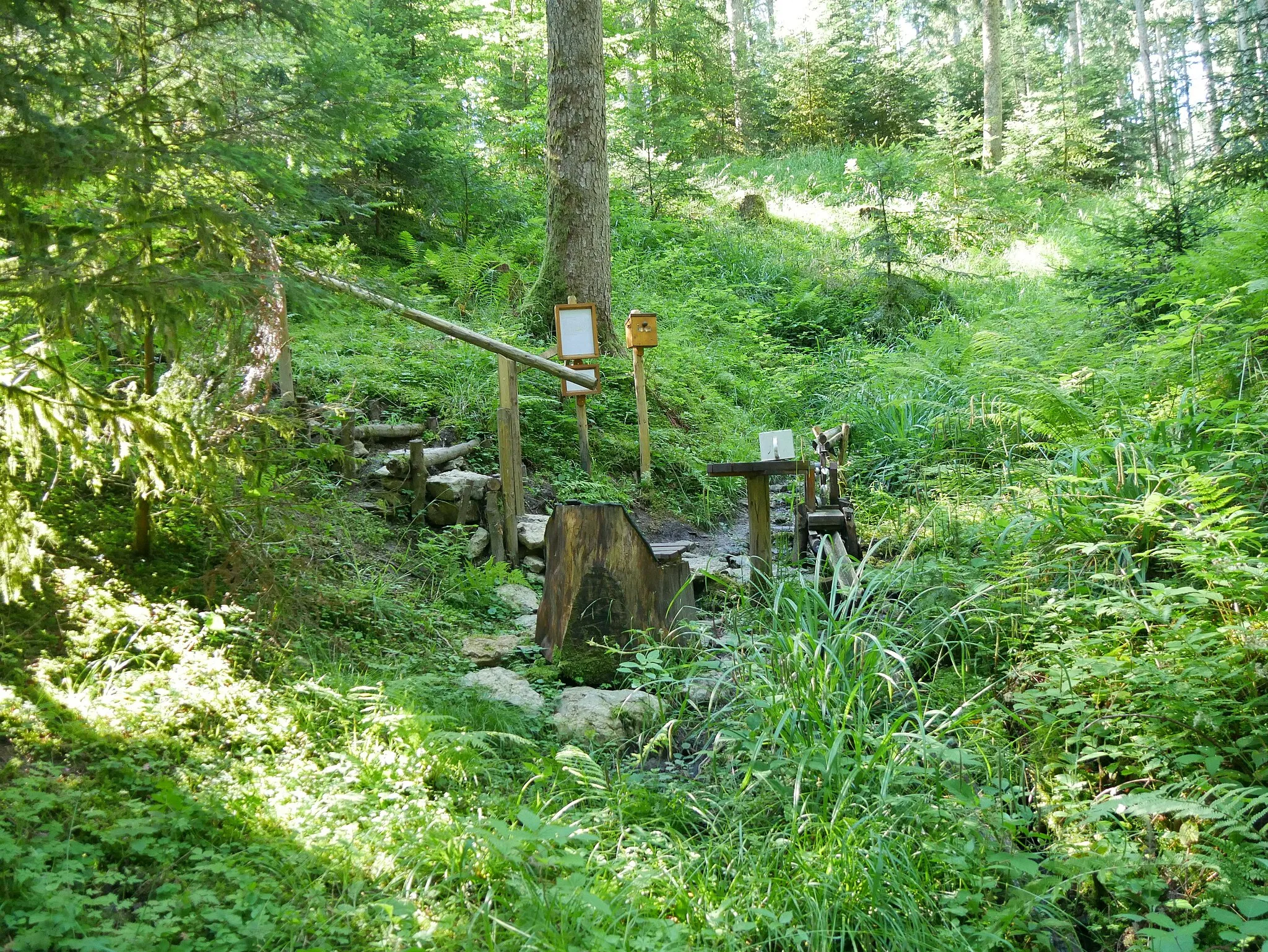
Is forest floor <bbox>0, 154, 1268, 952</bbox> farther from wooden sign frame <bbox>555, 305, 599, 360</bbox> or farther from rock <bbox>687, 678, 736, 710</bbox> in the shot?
wooden sign frame <bbox>555, 305, 599, 360</bbox>

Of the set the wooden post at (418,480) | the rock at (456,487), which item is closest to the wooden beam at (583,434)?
the rock at (456,487)

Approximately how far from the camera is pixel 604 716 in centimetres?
385

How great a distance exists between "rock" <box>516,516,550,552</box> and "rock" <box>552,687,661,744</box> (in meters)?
1.96

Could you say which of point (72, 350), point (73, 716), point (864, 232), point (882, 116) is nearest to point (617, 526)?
point (73, 716)

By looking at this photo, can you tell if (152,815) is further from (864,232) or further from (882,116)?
(882,116)

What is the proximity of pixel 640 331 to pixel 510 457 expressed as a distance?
2.24m

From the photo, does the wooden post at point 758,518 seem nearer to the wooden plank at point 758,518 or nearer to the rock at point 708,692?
the wooden plank at point 758,518

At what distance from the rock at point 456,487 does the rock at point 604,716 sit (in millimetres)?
2147

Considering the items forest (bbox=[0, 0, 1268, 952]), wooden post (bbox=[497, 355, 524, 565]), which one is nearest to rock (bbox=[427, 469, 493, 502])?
forest (bbox=[0, 0, 1268, 952])

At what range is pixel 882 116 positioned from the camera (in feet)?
73.3

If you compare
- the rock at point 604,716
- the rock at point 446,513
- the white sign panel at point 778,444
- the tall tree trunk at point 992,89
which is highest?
the tall tree trunk at point 992,89

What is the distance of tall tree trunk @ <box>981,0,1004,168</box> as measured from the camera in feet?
64.0

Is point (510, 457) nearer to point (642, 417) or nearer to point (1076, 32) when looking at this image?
point (642, 417)

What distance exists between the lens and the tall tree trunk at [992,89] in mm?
19516
